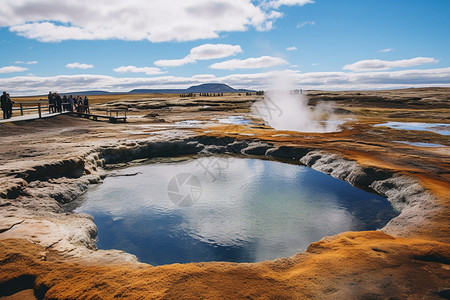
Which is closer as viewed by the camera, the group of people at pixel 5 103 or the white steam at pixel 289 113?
the group of people at pixel 5 103

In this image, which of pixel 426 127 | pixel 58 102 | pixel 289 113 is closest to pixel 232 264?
pixel 58 102

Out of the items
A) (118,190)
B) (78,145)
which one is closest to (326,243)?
(118,190)

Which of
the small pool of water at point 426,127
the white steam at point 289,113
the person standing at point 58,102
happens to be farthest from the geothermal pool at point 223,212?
the white steam at point 289,113

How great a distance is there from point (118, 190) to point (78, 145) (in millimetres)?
4112

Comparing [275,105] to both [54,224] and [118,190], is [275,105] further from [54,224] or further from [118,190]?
[54,224]

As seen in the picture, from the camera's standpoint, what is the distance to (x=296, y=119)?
94.1ft

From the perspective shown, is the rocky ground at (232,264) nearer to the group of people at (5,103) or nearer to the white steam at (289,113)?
the group of people at (5,103)

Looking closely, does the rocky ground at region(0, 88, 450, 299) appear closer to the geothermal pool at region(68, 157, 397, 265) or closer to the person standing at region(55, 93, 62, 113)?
the geothermal pool at region(68, 157, 397, 265)

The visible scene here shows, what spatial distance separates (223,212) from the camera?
7859 mm

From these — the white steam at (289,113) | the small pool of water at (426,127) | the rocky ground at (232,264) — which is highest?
the white steam at (289,113)

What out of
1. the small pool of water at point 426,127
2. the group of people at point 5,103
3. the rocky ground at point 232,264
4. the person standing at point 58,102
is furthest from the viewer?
the person standing at point 58,102

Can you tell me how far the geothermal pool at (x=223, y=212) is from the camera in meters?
6.18

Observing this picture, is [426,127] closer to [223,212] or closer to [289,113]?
[289,113]

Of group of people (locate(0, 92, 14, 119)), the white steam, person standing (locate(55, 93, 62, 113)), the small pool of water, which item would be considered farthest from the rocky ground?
the white steam
